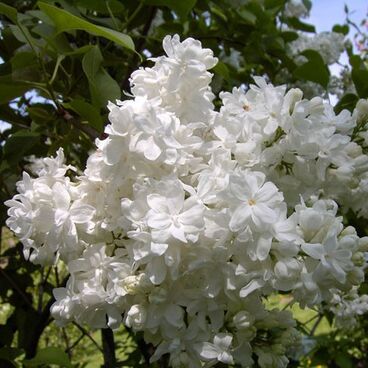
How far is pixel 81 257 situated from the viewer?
0.84m

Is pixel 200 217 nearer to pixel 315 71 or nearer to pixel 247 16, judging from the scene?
pixel 315 71

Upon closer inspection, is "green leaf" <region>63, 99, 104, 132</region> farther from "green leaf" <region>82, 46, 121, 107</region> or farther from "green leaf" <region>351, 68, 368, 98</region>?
"green leaf" <region>351, 68, 368, 98</region>

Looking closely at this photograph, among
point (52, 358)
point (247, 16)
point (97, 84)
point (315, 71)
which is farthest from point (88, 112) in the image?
point (247, 16)

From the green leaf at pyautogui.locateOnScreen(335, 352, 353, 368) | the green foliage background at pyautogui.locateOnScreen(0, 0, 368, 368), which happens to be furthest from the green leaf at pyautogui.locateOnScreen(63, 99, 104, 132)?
the green leaf at pyautogui.locateOnScreen(335, 352, 353, 368)

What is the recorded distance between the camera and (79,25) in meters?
0.94

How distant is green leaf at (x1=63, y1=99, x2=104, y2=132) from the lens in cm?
102

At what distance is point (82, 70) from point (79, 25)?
399mm

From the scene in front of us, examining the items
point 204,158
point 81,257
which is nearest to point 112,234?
point 81,257

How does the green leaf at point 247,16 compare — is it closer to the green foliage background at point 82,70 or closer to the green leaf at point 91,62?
the green foliage background at point 82,70

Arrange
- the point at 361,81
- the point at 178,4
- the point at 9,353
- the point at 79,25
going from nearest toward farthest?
1. the point at 79,25
2. the point at 9,353
3. the point at 178,4
4. the point at 361,81

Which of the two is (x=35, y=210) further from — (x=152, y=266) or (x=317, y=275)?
(x=317, y=275)

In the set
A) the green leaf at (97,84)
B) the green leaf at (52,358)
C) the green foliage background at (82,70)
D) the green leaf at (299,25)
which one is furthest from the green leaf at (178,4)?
the green leaf at (299,25)

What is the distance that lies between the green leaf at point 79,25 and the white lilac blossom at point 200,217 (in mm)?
76

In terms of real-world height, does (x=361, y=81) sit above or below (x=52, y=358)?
above
